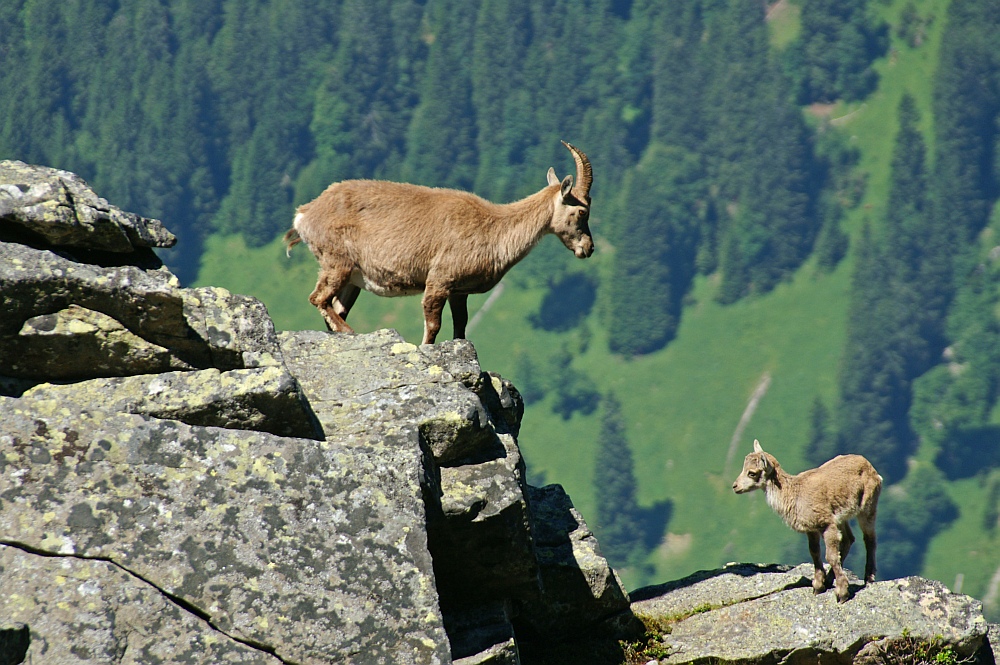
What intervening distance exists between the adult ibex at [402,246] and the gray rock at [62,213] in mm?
6360

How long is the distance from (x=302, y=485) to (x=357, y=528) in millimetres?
541

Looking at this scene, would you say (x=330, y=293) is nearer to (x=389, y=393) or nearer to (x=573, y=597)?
(x=389, y=393)

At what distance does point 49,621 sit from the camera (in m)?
8.66

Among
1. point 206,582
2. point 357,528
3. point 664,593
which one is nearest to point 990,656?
point 664,593

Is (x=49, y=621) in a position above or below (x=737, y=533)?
below

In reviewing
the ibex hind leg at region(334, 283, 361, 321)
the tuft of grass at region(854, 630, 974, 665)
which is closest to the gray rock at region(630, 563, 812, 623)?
the tuft of grass at region(854, 630, 974, 665)

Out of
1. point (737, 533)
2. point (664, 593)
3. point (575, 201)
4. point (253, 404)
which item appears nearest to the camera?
point (253, 404)

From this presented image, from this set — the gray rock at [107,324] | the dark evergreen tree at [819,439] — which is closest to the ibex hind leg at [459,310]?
the gray rock at [107,324]

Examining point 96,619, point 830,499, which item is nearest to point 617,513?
point 830,499

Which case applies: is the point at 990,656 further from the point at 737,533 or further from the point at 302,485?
the point at 737,533

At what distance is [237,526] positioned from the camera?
9.52 meters

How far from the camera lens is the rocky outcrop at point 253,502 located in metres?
9.06

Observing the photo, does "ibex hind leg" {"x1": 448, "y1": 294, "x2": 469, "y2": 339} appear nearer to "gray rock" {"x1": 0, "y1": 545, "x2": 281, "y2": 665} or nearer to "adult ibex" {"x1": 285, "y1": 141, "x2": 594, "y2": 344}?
"adult ibex" {"x1": 285, "y1": 141, "x2": 594, "y2": 344}

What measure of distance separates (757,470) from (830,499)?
1.12 metres
